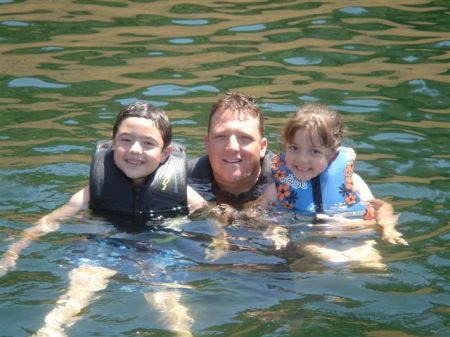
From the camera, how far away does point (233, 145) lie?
6.69 meters

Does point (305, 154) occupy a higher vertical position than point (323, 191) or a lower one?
higher

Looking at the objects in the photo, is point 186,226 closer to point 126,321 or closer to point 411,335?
point 126,321

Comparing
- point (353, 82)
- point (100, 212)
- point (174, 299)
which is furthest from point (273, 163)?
point (353, 82)

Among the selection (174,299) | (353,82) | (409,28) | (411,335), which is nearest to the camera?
(411,335)

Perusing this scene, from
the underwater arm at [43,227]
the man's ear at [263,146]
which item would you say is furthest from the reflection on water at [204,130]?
the man's ear at [263,146]

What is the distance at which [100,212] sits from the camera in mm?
6684

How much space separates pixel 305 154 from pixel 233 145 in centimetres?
53

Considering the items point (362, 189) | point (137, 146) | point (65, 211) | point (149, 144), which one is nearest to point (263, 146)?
point (362, 189)

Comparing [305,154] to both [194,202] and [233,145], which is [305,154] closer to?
[233,145]

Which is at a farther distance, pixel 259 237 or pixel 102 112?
pixel 102 112

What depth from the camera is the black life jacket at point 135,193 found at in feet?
21.7

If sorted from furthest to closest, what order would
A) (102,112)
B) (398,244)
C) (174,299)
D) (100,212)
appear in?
(102,112) < (100,212) < (398,244) < (174,299)

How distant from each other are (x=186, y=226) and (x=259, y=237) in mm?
537

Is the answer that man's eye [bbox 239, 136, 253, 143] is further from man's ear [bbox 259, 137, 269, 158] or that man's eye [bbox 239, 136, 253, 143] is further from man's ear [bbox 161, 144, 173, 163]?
man's ear [bbox 161, 144, 173, 163]
